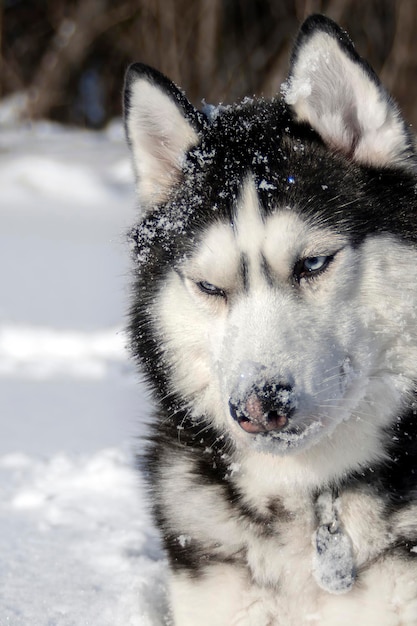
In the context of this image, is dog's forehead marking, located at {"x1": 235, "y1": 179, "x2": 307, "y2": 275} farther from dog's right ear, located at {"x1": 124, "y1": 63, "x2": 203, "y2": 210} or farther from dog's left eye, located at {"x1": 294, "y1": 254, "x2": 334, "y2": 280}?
dog's right ear, located at {"x1": 124, "y1": 63, "x2": 203, "y2": 210}

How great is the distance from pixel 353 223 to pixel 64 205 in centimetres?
530

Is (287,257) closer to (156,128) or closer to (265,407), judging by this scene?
(265,407)

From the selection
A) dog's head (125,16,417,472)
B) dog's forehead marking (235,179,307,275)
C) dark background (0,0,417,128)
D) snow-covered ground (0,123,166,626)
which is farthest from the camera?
dark background (0,0,417,128)

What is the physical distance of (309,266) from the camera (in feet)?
6.94

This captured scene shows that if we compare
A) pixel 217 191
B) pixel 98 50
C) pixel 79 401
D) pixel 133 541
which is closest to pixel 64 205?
pixel 79 401

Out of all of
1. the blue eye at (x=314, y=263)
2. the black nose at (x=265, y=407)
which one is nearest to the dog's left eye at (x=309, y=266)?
the blue eye at (x=314, y=263)

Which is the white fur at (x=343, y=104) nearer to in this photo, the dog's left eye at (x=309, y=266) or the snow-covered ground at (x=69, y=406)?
the dog's left eye at (x=309, y=266)

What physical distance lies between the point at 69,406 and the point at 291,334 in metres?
2.56

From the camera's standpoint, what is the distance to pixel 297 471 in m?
2.29

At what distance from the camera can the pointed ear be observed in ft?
7.07

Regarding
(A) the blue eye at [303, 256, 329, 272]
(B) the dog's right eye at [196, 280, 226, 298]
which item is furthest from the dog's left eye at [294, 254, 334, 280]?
(B) the dog's right eye at [196, 280, 226, 298]

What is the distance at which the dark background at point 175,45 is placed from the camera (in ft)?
34.1

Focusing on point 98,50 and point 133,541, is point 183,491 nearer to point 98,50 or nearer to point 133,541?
point 133,541

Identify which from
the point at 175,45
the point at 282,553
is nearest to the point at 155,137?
the point at 282,553
